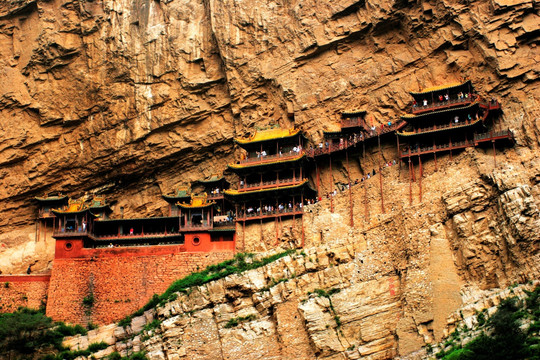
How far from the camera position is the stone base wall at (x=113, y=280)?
4684cm

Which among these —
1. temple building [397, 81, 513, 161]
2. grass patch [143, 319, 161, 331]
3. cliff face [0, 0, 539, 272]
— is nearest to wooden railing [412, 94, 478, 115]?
temple building [397, 81, 513, 161]

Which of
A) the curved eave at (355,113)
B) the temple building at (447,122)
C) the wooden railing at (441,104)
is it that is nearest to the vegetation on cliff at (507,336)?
the temple building at (447,122)

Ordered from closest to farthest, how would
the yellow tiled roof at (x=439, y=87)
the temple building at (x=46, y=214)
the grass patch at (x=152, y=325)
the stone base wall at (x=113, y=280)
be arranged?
the grass patch at (x=152, y=325), the stone base wall at (x=113, y=280), the yellow tiled roof at (x=439, y=87), the temple building at (x=46, y=214)

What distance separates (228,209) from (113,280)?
10433 millimetres

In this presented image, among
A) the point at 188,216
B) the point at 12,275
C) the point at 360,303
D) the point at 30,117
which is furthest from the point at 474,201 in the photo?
the point at 30,117

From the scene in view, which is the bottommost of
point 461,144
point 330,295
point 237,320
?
point 237,320

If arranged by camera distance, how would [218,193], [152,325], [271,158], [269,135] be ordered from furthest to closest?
[218,193]
[269,135]
[271,158]
[152,325]

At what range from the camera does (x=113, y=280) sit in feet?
156

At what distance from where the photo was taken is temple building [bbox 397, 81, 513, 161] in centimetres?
4484

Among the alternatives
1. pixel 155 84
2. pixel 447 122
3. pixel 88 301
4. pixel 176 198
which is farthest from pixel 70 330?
pixel 447 122

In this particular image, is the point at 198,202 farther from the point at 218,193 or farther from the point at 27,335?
the point at 27,335

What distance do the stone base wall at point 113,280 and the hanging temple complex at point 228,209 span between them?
0.06 m

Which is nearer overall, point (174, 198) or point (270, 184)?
point (270, 184)

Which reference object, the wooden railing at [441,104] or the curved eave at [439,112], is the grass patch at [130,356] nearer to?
the curved eave at [439,112]
